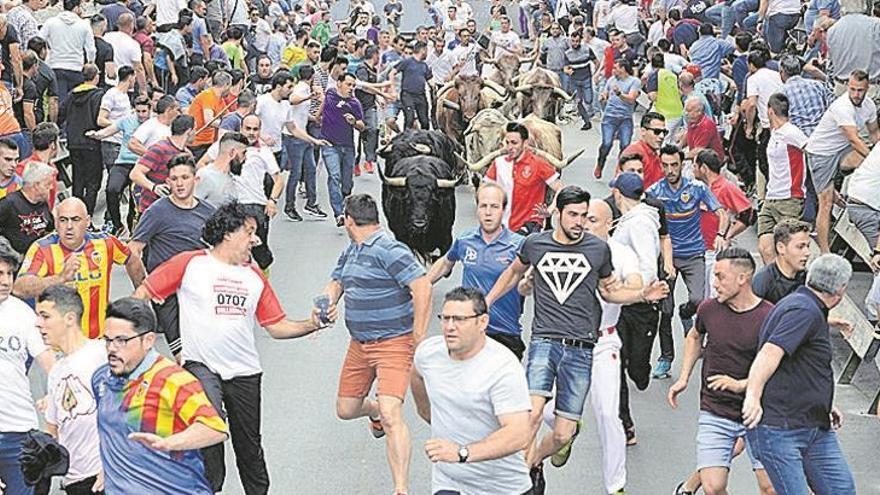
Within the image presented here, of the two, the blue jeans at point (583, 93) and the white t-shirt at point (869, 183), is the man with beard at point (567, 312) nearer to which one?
the white t-shirt at point (869, 183)

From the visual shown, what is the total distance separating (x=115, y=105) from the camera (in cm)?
1548

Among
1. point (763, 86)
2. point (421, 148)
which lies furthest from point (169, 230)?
point (763, 86)

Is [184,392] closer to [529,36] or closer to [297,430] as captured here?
[297,430]

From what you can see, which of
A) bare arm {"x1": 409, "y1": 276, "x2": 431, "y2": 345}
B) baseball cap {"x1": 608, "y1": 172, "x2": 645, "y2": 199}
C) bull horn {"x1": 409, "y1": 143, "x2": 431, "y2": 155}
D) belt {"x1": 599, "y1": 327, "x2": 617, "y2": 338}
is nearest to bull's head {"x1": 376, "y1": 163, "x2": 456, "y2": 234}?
bull horn {"x1": 409, "y1": 143, "x2": 431, "y2": 155}

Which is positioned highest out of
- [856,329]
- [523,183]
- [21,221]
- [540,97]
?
[21,221]

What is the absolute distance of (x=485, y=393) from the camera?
6.26 meters

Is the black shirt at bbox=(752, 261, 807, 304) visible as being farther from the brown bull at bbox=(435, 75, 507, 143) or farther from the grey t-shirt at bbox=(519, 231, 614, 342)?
the brown bull at bbox=(435, 75, 507, 143)

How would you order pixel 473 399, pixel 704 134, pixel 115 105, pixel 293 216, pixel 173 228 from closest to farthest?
1. pixel 473 399
2. pixel 173 228
3. pixel 704 134
4. pixel 115 105
5. pixel 293 216

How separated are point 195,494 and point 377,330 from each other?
250cm

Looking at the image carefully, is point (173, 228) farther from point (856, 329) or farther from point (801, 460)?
point (856, 329)

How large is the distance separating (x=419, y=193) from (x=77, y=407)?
21.2 feet

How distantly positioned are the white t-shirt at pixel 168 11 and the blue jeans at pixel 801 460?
1724 cm

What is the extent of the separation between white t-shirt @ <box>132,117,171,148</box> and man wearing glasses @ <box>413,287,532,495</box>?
795 cm

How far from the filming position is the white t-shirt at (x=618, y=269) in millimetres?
8469
